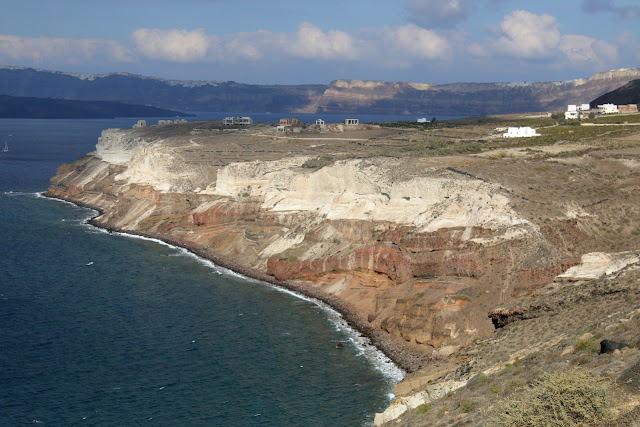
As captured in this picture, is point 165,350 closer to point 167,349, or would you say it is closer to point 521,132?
point 167,349

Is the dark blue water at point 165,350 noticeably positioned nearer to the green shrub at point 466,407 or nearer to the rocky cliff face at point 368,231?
the rocky cliff face at point 368,231

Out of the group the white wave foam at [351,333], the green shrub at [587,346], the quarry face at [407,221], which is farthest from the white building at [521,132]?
the green shrub at [587,346]

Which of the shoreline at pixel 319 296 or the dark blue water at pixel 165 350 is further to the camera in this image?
the shoreline at pixel 319 296

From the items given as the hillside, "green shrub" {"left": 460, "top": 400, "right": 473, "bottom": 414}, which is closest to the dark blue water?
"green shrub" {"left": 460, "top": 400, "right": 473, "bottom": 414}

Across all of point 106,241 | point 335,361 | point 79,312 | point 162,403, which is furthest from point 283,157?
point 162,403

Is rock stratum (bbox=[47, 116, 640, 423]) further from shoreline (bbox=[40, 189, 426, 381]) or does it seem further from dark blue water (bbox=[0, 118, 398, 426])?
dark blue water (bbox=[0, 118, 398, 426])

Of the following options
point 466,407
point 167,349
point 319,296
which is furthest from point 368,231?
point 466,407

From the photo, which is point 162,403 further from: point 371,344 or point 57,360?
point 371,344

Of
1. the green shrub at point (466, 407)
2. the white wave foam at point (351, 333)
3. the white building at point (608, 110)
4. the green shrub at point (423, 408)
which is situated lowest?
the white wave foam at point (351, 333)
